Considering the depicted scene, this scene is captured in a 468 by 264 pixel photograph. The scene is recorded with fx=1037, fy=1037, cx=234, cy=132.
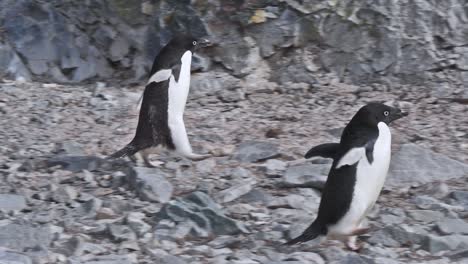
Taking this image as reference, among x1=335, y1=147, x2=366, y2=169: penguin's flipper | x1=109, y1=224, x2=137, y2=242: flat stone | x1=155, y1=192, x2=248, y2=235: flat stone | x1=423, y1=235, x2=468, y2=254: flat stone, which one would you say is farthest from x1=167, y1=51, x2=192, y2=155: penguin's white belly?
x1=423, y1=235, x2=468, y2=254: flat stone

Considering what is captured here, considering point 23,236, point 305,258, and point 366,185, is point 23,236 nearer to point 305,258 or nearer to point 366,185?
point 305,258

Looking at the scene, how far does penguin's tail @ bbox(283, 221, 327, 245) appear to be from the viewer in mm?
4090

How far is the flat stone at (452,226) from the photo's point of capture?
422 centimetres

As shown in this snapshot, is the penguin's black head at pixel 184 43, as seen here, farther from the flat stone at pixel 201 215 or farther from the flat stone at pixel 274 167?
the flat stone at pixel 201 215

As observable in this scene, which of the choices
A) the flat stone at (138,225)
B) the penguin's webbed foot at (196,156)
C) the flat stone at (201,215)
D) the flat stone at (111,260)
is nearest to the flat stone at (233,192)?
the flat stone at (201,215)

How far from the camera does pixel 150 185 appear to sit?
4.79 metres

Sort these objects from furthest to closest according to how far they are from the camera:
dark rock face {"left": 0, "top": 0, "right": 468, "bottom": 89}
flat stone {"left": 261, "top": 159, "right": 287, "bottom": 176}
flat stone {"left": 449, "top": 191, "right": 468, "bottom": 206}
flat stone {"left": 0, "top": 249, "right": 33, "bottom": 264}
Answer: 1. dark rock face {"left": 0, "top": 0, "right": 468, "bottom": 89}
2. flat stone {"left": 261, "top": 159, "right": 287, "bottom": 176}
3. flat stone {"left": 449, "top": 191, "right": 468, "bottom": 206}
4. flat stone {"left": 0, "top": 249, "right": 33, "bottom": 264}

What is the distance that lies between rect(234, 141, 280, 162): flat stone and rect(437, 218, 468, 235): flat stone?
4.11 ft

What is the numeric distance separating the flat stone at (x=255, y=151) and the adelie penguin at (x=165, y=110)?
0.20 m

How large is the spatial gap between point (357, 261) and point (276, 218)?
2.21ft

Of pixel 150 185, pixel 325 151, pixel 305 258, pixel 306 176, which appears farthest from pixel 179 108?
pixel 305 258

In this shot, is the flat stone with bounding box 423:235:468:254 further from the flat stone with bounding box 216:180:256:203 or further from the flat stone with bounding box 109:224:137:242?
the flat stone with bounding box 109:224:137:242

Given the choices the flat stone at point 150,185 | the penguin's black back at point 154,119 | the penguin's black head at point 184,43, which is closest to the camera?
the flat stone at point 150,185

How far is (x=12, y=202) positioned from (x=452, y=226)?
1965mm
